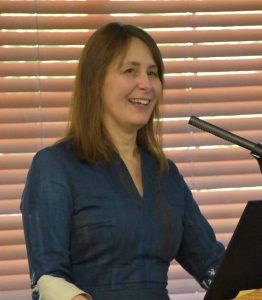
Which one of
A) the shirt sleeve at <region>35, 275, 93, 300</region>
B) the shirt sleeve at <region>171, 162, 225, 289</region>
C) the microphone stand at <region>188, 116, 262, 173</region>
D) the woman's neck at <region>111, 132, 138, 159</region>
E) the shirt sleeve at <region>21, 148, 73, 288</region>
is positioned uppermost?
the microphone stand at <region>188, 116, 262, 173</region>

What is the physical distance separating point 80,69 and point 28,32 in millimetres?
468

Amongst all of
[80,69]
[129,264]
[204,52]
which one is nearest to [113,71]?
[80,69]

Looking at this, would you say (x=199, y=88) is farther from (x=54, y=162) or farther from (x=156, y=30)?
(x=54, y=162)

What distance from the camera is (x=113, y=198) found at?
1.57 m

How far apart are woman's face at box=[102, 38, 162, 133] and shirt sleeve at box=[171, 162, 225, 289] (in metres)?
0.27

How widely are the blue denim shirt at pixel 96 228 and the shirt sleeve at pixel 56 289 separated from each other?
0.02 m

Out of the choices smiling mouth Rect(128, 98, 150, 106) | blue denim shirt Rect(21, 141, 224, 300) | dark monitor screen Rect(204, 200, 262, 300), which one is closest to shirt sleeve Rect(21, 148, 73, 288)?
blue denim shirt Rect(21, 141, 224, 300)

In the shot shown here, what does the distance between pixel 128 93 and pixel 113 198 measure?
246 mm

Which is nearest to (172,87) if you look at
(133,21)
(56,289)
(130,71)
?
(133,21)

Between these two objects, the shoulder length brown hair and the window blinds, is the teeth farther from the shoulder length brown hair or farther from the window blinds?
the window blinds

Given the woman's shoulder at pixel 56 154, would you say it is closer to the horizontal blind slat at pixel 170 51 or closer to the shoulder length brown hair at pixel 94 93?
the shoulder length brown hair at pixel 94 93

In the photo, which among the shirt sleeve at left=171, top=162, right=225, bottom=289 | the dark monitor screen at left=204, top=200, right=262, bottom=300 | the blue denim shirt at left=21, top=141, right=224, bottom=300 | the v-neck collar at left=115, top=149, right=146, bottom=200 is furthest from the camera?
the shirt sleeve at left=171, top=162, right=225, bottom=289

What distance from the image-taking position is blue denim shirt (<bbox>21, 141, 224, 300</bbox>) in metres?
1.47

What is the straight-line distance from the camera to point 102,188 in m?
1.57
